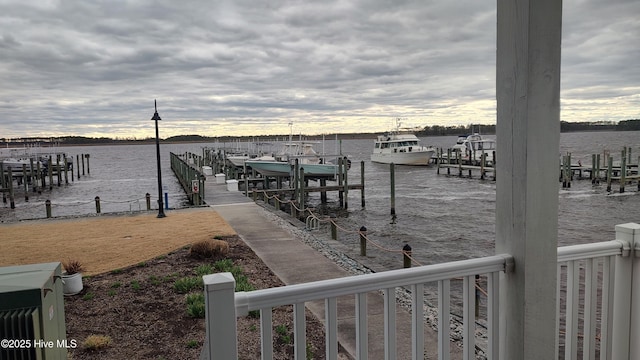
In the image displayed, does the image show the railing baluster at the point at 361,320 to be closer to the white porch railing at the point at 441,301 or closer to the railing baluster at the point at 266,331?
the white porch railing at the point at 441,301

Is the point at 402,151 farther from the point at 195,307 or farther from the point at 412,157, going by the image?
the point at 195,307

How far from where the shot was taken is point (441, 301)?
251 centimetres

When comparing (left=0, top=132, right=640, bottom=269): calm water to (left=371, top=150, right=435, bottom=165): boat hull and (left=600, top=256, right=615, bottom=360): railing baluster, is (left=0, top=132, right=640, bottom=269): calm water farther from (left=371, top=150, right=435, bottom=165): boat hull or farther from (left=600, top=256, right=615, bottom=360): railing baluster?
(left=371, top=150, right=435, bottom=165): boat hull

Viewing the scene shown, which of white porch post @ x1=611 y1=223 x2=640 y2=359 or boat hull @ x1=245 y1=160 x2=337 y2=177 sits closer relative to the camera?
white porch post @ x1=611 y1=223 x2=640 y2=359

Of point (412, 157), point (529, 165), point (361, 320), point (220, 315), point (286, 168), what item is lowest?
point (412, 157)

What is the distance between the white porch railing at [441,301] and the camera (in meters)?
2.00

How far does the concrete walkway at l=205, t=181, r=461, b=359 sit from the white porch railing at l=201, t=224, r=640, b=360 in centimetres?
238

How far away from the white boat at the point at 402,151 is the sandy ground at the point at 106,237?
44.6 m

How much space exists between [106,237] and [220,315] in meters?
11.7

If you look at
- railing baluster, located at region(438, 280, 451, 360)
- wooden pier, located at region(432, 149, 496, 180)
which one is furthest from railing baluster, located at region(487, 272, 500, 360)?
wooden pier, located at region(432, 149, 496, 180)

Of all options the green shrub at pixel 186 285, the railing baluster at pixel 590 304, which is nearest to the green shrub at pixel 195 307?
the green shrub at pixel 186 285

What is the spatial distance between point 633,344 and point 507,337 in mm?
1057

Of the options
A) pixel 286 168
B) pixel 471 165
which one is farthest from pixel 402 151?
pixel 286 168

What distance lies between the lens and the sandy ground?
9992mm
